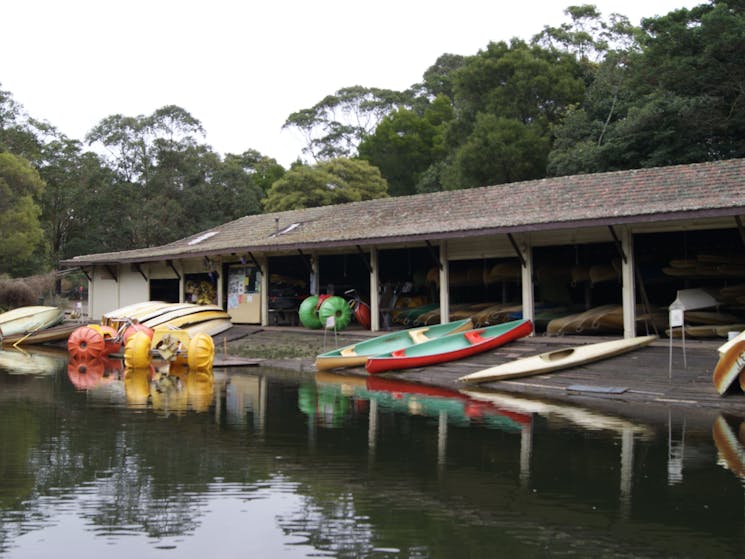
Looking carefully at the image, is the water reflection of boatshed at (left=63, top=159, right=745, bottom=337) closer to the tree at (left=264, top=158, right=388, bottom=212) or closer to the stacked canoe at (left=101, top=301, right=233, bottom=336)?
the stacked canoe at (left=101, top=301, right=233, bottom=336)

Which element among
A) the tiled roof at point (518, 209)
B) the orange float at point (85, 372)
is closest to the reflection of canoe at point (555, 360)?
the tiled roof at point (518, 209)

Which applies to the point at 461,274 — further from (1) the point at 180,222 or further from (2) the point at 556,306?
(1) the point at 180,222

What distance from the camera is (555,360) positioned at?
46.3 ft

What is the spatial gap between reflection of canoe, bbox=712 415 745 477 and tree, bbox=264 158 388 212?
32.5 meters

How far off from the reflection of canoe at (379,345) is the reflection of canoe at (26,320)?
530 inches

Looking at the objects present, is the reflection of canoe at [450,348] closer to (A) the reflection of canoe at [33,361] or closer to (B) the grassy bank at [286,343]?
(B) the grassy bank at [286,343]

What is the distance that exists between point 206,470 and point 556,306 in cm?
1280

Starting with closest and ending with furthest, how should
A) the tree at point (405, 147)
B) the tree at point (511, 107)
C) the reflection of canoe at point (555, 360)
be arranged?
the reflection of canoe at point (555, 360), the tree at point (511, 107), the tree at point (405, 147)

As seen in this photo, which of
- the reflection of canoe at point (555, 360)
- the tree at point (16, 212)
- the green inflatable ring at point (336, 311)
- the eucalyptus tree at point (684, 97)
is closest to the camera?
the reflection of canoe at point (555, 360)

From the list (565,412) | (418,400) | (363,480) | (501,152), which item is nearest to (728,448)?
(565,412)

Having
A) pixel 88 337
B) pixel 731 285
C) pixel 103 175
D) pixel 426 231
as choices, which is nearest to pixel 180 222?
pixel 103 175

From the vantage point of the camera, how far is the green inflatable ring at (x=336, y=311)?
20453 millimetres

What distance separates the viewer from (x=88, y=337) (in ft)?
64.6

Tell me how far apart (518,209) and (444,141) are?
66.9ft
